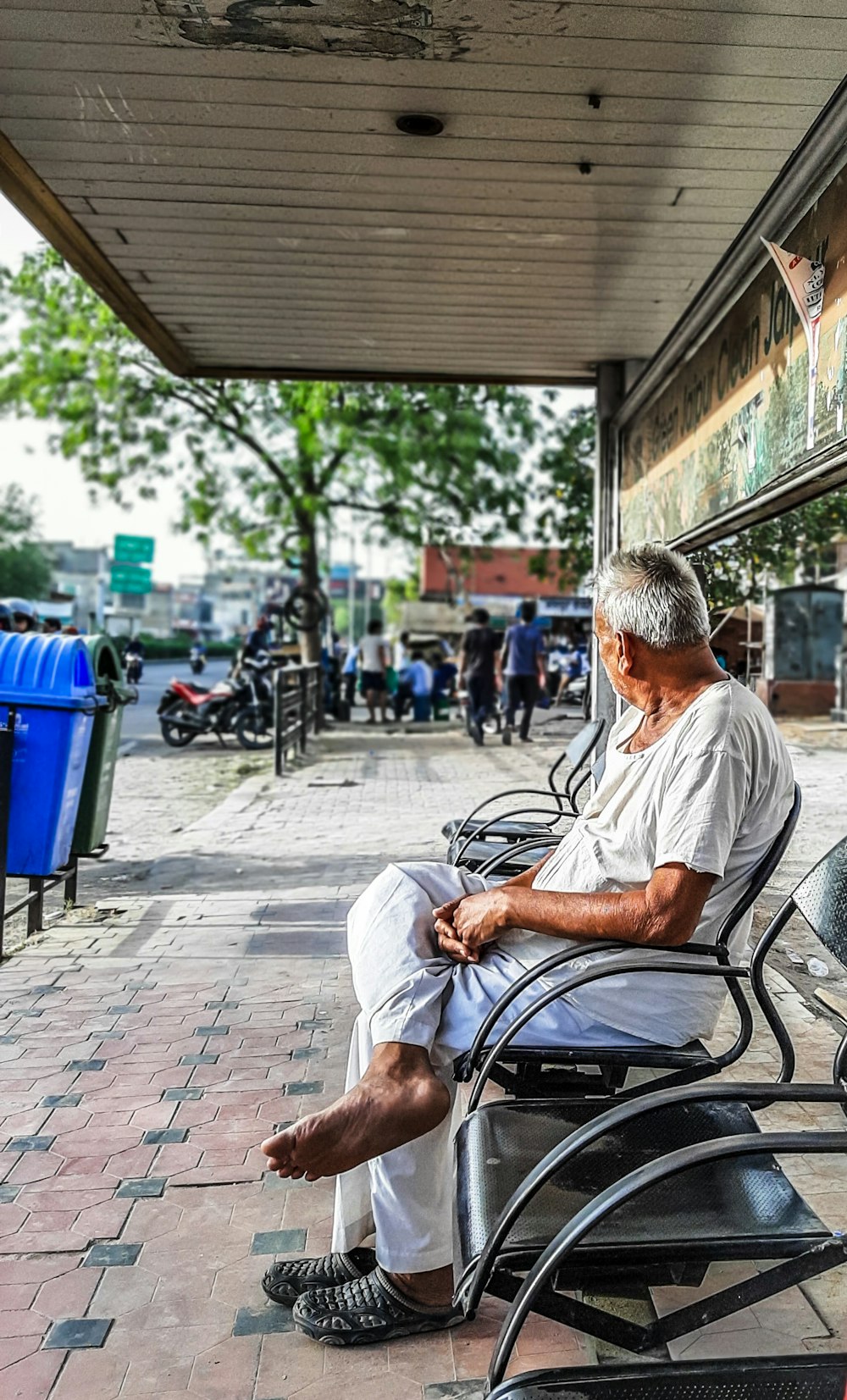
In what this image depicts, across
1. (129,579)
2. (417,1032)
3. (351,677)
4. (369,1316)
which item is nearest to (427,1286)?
(369,1316)

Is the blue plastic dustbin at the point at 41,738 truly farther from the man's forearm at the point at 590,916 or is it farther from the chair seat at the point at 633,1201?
the chair seat at the point at 633,1201

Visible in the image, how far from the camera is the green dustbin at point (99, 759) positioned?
5965 mm

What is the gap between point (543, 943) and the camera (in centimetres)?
253

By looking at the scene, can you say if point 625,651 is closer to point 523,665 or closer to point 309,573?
point 523,665

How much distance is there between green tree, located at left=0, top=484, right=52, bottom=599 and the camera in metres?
58.4

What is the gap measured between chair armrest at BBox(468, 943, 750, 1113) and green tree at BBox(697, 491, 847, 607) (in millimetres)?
2243

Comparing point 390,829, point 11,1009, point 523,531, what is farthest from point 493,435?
point 11,1009

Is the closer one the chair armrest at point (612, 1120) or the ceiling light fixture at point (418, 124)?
the chair armrest at point (612, 1120)

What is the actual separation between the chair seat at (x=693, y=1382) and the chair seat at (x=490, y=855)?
2603mm

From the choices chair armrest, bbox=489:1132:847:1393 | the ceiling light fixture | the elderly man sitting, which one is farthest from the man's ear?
the ceiling light fixture

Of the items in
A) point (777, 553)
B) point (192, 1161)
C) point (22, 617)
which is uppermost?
point (777, 553)

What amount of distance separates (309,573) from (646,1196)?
17627 mm

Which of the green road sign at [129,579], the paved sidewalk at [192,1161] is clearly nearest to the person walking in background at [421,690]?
the paved sidewalk at [192,1161]

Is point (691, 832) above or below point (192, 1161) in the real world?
above
